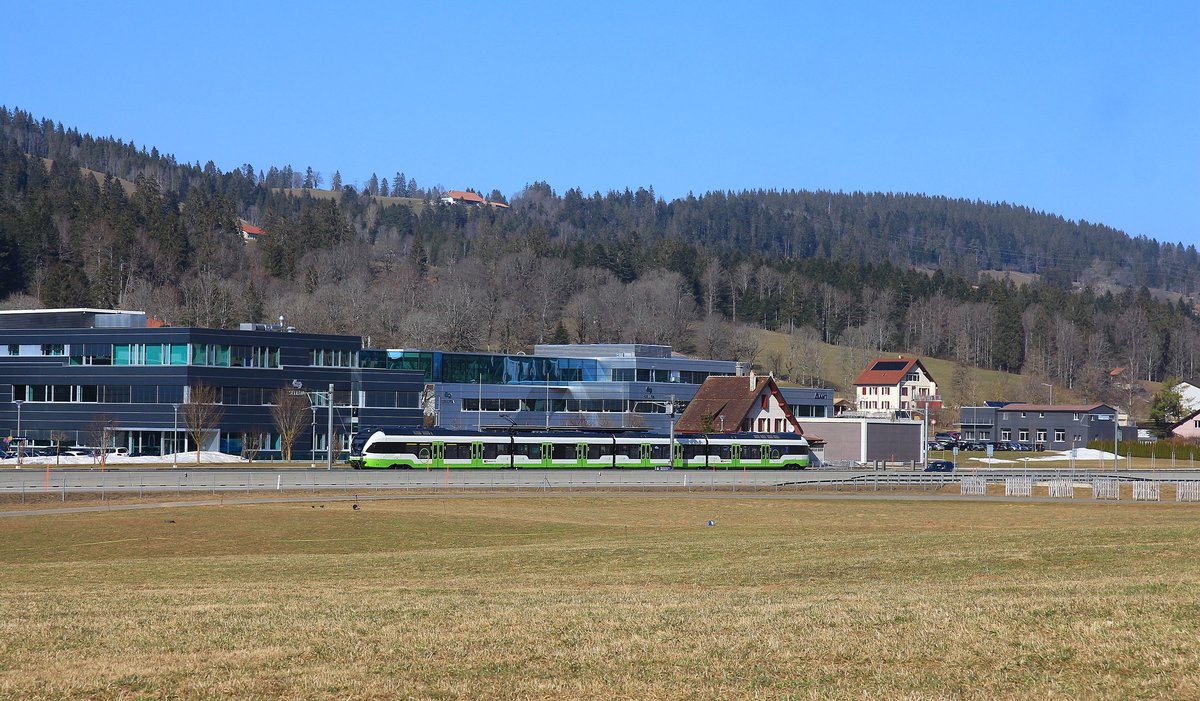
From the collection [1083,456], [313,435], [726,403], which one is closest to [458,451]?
[313,435]

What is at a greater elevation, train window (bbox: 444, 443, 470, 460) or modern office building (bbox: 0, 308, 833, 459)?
modern office building (bbox: 0, 308, 833, 459)

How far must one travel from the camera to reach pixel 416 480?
75.8 meters

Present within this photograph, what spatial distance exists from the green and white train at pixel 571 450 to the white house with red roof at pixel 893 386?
94281mm

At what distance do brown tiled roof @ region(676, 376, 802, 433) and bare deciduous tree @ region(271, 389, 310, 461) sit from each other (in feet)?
114

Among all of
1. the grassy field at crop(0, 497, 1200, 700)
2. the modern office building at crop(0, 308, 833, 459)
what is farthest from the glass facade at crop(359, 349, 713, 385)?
the grassy field at crop(0, 497, 1200, 700)

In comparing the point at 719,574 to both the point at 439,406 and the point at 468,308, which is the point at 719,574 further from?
the point at 468,308

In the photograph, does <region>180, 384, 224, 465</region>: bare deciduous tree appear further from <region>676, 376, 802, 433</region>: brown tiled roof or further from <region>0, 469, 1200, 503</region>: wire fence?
<region>676, 376, 802, 433</region>: brown tiled roof

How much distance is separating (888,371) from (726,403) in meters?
82.9

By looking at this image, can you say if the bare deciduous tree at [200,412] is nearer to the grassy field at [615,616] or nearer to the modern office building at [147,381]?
the modern office building at [147,381]

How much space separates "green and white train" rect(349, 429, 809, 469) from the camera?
85688 millimetres

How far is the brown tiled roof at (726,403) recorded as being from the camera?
382 ft

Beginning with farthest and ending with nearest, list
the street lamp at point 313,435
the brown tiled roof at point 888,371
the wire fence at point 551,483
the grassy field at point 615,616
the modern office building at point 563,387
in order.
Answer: the brown tiled roof at point 888,371
the modern office building at point 563,387
the street lamp at point 313,435
the wire fence at point 551,483
the grassy field at point 615,616

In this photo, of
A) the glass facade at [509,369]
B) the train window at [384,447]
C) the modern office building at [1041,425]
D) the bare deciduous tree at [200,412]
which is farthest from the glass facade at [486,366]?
the modern office building at [1041,425]

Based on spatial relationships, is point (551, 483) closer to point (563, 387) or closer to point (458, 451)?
point (458, 451)
